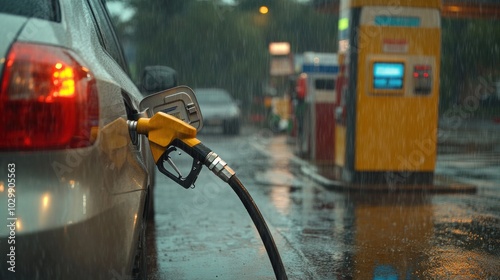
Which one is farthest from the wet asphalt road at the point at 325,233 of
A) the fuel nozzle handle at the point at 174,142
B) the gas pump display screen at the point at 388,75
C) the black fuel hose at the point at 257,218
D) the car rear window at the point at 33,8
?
the car rear window at the point at 33,8

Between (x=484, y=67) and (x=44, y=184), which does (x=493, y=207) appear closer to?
(x=44, y=184)

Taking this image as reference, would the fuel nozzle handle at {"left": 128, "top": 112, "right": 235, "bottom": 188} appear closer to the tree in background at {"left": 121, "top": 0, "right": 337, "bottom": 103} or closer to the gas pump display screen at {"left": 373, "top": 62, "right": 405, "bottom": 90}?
the gas pump display screen at {"left": 373, "top": 62, "right": 405, "bottom": 90}

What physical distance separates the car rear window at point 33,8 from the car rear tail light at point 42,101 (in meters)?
0.19

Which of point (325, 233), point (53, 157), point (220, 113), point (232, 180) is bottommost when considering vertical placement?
point (220, 113)

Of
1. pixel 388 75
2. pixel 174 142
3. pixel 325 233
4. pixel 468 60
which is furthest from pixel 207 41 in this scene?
pixel 174 142

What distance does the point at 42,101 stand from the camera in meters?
2.27

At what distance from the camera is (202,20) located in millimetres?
49625

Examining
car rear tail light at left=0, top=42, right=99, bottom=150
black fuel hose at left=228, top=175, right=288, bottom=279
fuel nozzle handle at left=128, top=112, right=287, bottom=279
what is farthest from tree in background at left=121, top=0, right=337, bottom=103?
car rear tail light at left=0, top=42, right=99, bottom=150

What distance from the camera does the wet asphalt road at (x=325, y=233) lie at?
527cm

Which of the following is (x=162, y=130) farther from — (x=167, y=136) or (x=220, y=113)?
(x=220, y=113)

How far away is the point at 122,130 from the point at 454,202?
22.2 feet

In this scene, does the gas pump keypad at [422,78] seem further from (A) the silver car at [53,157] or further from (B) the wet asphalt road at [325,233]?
(A) the silver car at [53,157]

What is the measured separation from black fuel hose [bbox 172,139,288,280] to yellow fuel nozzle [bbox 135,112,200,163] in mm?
68

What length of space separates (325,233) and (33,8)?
4.56 meters
